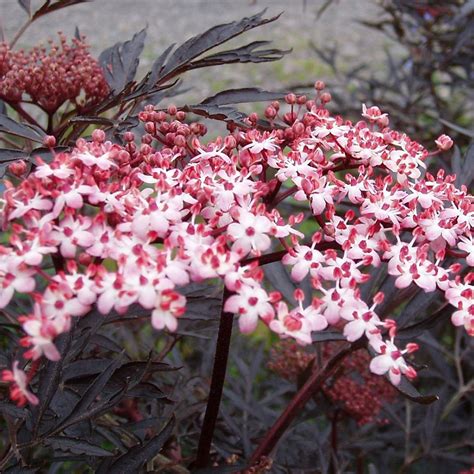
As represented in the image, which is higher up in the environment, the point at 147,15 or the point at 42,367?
the point at 42,367

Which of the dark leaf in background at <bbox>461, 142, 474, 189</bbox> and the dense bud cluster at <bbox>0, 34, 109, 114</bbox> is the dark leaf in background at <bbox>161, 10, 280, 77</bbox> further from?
the dark leaf in background at <bbox>461, 142, 474, 189</bbox>

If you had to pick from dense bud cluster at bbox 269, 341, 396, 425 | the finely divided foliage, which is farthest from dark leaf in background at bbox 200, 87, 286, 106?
dense bud cluster at bbox 269, 341, 396, 425

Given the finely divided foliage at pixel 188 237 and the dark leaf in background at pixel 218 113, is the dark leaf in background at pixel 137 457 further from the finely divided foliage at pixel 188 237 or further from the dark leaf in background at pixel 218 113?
the dark leaf in background at pixel 218 113

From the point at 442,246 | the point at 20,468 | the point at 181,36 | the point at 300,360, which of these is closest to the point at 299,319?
the point at 442,246

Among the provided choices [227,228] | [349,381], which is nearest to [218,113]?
[227,228]

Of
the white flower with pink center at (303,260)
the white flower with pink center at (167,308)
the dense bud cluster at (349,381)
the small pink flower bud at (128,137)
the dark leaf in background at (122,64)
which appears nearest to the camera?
the white flower with pink center at (167,308)

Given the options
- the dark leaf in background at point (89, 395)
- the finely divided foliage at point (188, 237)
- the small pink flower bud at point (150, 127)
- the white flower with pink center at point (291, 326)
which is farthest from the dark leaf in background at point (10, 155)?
the white flower with pink center at point (291, 326)

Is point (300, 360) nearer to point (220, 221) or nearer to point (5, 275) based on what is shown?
point (220, 221)
